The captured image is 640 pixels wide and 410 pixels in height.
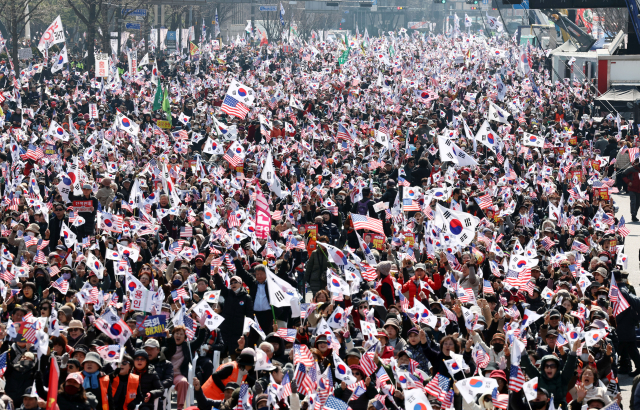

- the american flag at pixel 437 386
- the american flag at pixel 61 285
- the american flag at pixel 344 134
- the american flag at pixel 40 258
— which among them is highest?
the american flag at pixel 437 386

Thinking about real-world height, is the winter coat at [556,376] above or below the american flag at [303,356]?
below

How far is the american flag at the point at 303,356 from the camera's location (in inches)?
388

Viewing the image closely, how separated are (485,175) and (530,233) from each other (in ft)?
12.6

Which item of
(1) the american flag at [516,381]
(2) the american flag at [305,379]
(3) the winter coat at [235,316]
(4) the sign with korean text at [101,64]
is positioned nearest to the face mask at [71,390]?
(2) the american flag at [305,379]

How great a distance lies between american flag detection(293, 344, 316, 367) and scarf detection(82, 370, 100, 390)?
1.75 m

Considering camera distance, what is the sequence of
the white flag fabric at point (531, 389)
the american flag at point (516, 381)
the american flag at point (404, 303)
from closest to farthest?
Answer: the white flag fabric at point (531, 389) < the american flag at point (516, 381) < the american flag at point (404, 303)

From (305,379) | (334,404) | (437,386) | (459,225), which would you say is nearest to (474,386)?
(437,386)

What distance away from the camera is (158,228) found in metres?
16.7

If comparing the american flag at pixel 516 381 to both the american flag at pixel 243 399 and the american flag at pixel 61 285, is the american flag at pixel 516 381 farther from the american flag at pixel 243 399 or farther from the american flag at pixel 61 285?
the american flag at pixel 61 285

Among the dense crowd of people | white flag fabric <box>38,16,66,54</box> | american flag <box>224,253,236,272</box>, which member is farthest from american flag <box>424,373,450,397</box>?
white flag fabric <box>38,16,66,54</box>

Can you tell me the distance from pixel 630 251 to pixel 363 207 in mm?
4775

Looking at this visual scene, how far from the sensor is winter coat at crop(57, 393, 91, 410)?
30.8ft

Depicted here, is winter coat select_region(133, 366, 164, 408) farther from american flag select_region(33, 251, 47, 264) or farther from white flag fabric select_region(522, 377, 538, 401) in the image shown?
american flag select_region(33, 251, 47, 264)

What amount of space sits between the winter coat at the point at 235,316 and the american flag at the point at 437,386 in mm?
2885
